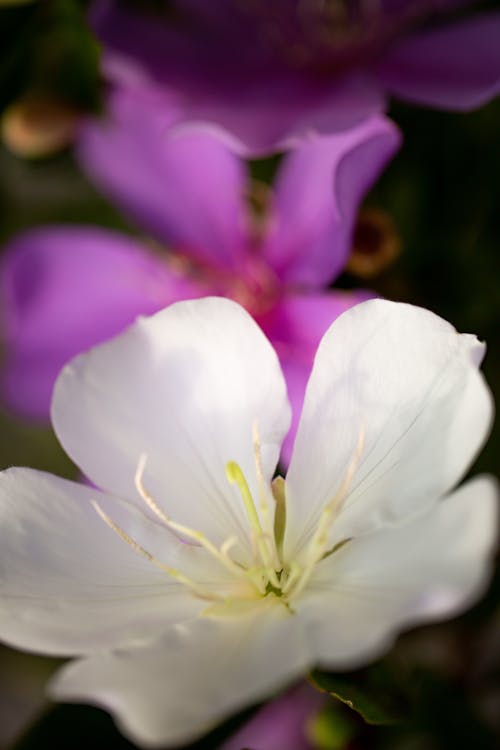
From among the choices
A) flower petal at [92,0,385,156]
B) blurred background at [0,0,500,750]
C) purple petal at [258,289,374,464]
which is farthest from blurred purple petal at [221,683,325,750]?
flower petal at [92,0,385,156]

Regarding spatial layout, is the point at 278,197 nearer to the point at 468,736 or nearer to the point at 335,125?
the point at 335,125

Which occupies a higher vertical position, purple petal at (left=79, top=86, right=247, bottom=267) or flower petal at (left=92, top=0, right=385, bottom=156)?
flower petal at (left=92, top=0, right=385, bottom=156)

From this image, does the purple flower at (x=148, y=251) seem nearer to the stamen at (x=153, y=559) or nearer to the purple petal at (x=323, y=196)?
the purple petal at (x=323, y=196)

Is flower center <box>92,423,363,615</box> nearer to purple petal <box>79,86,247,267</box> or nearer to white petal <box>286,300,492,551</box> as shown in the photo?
white petal <box>286,300,492,551</box>

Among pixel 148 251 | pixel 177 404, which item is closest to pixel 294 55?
pixel 148 251

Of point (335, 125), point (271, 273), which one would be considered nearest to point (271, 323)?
point (271, 273)

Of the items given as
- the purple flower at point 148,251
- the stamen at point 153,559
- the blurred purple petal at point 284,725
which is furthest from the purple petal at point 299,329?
the blurred purple petal at point 284,725

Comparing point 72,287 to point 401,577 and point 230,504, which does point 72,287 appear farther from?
point 401,577
